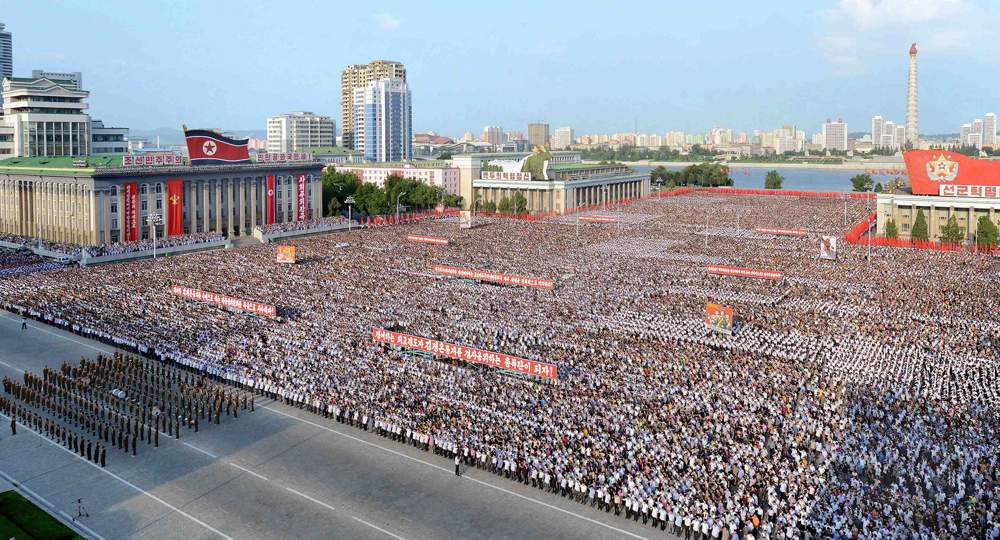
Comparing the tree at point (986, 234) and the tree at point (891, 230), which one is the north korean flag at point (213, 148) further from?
the tree at point (986, 234)

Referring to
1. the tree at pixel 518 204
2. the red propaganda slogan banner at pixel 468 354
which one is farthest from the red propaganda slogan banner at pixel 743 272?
the tree at pixel 518 204

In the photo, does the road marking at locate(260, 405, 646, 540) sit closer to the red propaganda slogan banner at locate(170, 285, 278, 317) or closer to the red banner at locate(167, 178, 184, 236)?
the red propaganda slogan banner at locate(170, 285, 278, 317)

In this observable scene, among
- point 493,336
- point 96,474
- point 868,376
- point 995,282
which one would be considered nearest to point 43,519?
point 96,474

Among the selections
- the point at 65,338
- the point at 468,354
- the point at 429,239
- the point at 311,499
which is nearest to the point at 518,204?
the point at 429,239

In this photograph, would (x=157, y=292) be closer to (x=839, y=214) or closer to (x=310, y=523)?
(x=310, y=523)

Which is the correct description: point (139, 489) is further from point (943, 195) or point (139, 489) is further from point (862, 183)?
point (862, 183)

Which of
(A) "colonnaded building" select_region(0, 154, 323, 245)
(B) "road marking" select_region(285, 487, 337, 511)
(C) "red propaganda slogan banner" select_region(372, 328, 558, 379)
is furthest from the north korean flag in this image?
(B) "road marking" select_region(285, 487, 337, 511)
